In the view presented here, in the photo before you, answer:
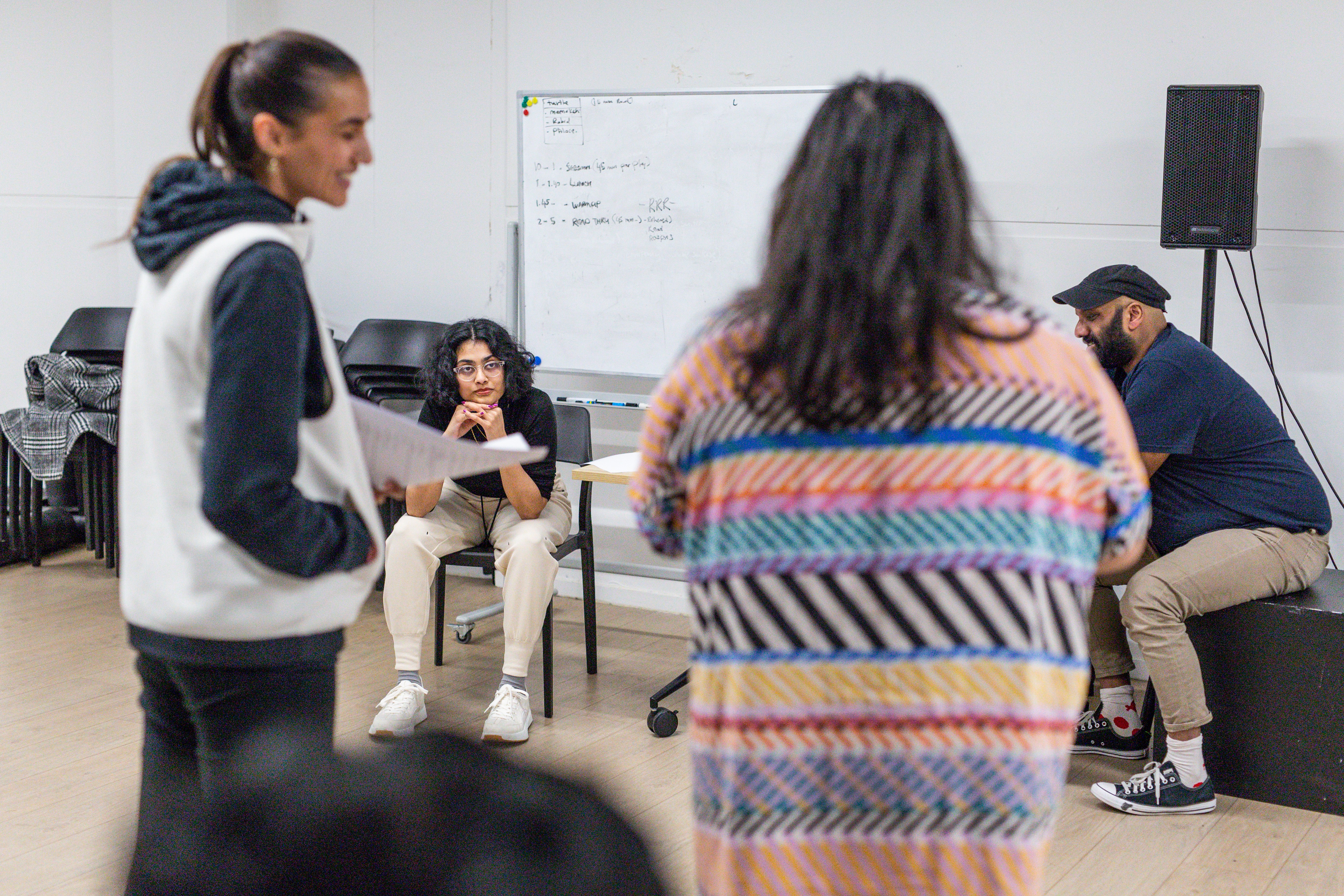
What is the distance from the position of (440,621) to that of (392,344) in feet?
3.83

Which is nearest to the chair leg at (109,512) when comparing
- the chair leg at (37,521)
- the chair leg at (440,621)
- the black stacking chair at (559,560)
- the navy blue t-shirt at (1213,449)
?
the chair leg at (37,521)

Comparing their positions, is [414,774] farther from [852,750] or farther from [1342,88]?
[1342,88]

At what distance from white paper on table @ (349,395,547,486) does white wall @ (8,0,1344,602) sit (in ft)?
6.41

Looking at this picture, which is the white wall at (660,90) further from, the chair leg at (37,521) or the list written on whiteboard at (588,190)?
the chair leg at (37,521)

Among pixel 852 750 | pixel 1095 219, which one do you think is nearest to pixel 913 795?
pixel 852 750

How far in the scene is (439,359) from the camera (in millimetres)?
3324

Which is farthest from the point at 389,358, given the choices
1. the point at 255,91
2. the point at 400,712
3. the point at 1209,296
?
the point at 255,91

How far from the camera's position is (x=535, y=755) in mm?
1794

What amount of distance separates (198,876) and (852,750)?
→ 51cm

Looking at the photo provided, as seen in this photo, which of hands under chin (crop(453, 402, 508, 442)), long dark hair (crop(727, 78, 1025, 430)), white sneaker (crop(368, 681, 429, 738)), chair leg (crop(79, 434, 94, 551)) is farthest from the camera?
chair leg (crop(79, 434, 94, 551))

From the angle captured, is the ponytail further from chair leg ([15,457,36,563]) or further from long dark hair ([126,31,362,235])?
chair leg ([15,457,36,563])

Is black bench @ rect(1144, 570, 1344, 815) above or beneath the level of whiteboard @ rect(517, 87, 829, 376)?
beneath

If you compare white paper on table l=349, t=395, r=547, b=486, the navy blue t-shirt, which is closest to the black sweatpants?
white paper on table l=349, t=395, r=547, b=486

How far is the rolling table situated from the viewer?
3.08 m
